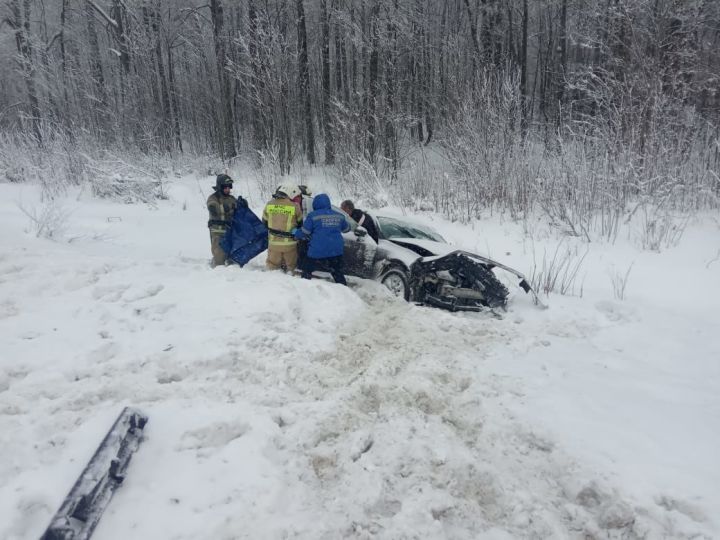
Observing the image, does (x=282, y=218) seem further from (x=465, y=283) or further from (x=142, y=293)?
(x=465, y=283)

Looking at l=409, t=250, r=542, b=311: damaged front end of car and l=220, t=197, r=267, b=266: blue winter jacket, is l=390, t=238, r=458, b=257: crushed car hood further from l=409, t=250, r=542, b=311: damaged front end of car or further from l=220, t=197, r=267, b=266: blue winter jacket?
l=220, t=197, r=267, b=266: blue winter jacket

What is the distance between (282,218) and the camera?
6785 mm

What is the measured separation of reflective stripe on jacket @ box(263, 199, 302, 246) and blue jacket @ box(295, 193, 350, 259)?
0.80ft

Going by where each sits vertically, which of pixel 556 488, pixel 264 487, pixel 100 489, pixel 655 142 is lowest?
pixel 556 488

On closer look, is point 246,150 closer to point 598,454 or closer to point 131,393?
point 131,393

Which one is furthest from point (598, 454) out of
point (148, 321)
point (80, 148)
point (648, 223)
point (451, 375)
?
point (80, 148)

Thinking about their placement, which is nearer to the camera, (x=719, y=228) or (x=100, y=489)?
(x=100, y=489)

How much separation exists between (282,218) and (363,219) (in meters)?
1.31

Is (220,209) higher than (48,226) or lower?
higher

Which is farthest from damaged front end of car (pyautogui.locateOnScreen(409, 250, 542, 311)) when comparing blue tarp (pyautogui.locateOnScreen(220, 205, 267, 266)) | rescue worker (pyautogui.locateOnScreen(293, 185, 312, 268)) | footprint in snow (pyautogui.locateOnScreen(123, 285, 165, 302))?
footprint in snow (pyautogui.locateOnScreen(123, 285, 165, 302))

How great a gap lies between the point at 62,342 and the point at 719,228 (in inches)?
379

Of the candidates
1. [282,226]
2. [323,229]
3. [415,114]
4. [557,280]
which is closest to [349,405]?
[323,229]

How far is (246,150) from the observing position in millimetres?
18562

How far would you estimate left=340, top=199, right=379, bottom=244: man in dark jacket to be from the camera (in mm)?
7246
